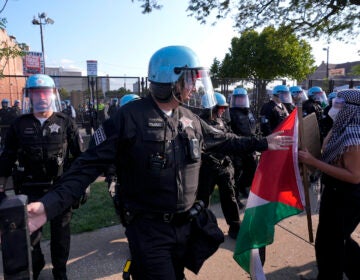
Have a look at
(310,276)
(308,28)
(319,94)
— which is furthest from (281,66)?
(310,276)

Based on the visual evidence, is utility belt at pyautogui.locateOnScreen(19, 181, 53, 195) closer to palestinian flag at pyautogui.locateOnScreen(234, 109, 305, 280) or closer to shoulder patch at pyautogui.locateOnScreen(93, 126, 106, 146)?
shoulder patch at pyautogui.locateOnScreen(93, 126, 106, 146)

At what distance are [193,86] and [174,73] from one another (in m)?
0.18

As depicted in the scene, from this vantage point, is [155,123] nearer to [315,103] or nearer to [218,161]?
[218,161]

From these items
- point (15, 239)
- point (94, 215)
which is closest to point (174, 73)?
point (15, 239)

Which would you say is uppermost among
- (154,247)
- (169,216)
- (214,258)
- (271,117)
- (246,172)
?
(271,117)

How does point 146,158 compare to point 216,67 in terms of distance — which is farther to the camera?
point 216,67

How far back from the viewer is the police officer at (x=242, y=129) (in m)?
5.77

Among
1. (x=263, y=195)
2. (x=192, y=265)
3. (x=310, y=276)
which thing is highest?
(x=263, y=195)

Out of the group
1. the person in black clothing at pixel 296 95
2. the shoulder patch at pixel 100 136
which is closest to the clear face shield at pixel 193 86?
the shoulder patch at pixel 100 136

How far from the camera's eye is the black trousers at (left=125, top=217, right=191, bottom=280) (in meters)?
1.91

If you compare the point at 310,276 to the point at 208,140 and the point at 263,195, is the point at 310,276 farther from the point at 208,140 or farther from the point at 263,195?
the point at 208,140

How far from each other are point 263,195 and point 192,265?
40.6 inches

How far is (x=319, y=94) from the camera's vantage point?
8.98 meters

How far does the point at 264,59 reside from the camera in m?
21.9
